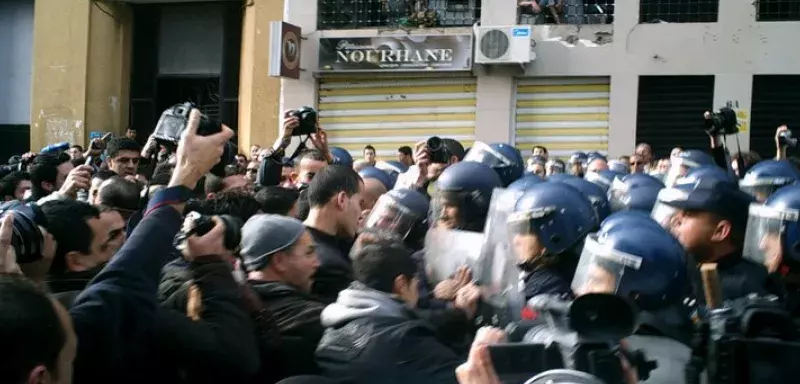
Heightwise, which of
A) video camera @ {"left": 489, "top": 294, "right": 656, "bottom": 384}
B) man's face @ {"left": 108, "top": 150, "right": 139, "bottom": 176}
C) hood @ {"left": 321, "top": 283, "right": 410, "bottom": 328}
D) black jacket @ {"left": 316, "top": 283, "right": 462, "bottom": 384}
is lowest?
black jacket @ {"left": 316, "top": 283, "right": 462, "bottom": 384}

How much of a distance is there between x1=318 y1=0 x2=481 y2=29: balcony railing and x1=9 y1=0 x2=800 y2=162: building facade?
0.03 meters

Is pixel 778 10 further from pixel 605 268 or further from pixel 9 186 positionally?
pixel 605 268

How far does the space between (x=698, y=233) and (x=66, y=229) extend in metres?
2.46

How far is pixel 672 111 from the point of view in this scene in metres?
16.4

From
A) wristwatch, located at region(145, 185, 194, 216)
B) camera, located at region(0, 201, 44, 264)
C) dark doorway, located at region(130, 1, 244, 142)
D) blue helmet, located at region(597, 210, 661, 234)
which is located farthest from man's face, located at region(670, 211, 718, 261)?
dark doorway, located at region(130, 1, 244, 142)

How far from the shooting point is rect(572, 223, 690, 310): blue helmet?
116 inches

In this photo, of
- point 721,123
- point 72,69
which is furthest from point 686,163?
point 72,69

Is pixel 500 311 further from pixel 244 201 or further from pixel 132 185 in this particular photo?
pixel 132 185

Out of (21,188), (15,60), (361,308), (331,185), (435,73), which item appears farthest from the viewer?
(15,60)

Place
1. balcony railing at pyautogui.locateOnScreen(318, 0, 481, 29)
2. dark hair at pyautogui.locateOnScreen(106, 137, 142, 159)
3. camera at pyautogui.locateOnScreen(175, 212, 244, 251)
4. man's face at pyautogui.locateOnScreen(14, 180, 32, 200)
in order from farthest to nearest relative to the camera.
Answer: balcony railing at pyautogui.locateOnScreen(318, 0, 481, 29) < man's face at pyautogui.locateOnScreen(14, 180, 32, 200) < dark hair at pyautogui.locateOnScreen(106, 137, 142, 159) < camera at pyautogui.locateOnScreen(175, 212, 244, 251)

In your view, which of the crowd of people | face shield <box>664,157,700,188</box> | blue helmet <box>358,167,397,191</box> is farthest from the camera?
face shield <box>664,157,700,188</box>

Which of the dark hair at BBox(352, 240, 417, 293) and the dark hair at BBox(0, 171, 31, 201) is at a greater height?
the dark hair at BBox(352, 240, 417, 293)

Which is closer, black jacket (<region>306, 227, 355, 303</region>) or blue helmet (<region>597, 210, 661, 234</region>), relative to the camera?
blue helmet (<region>597, 210, 661, 234</region>)

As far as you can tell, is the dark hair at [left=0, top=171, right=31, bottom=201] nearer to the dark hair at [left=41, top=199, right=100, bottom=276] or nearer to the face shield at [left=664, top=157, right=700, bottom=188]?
the dark hair at [left=41, top=199, right=100, bottom=276]
